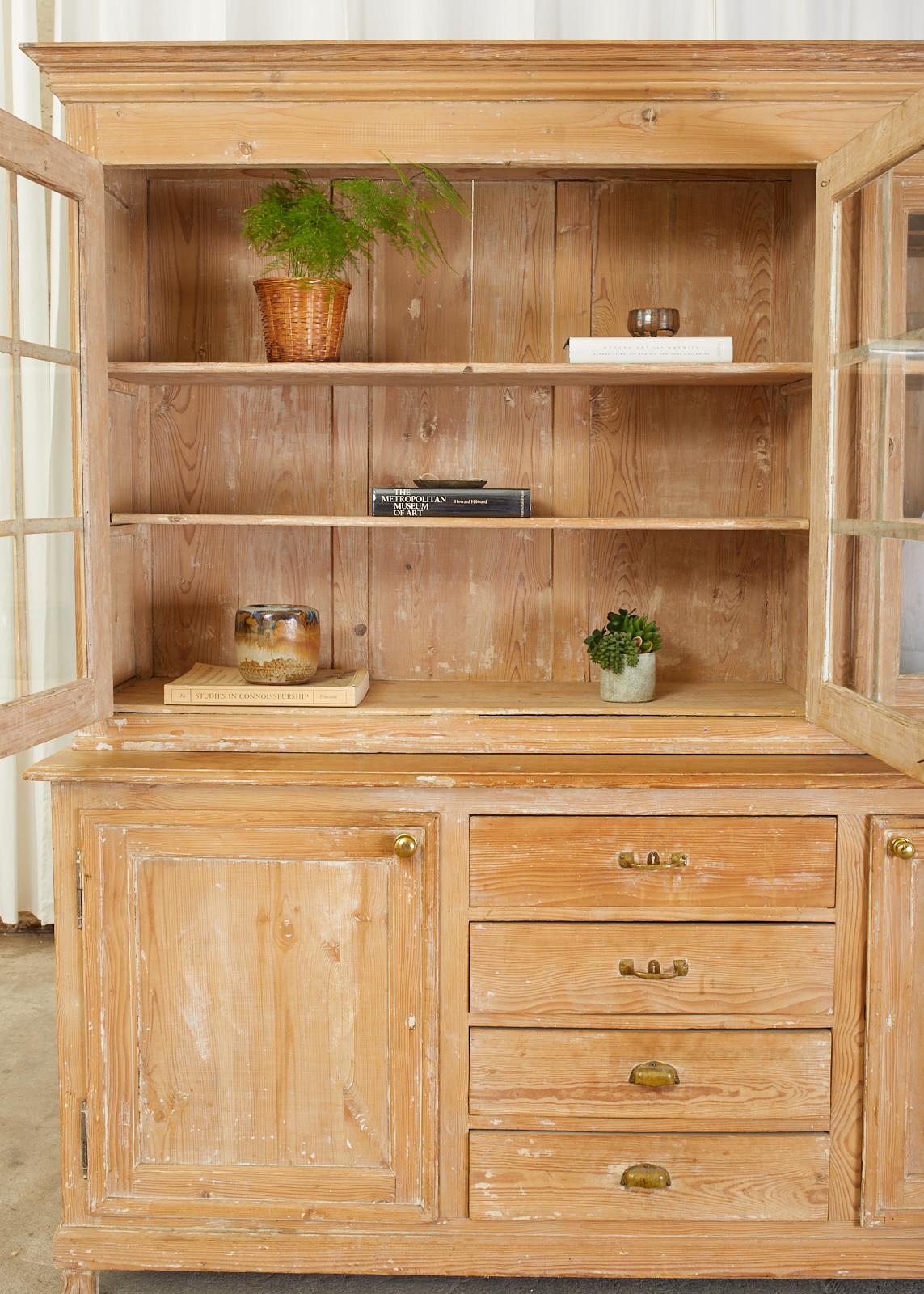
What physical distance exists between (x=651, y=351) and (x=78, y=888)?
4.46 feet

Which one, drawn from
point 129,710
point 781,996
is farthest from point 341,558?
point 781,996

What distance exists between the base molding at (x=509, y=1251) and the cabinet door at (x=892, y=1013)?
0.08m

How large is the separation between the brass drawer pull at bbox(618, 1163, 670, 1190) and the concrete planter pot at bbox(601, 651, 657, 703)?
805 millimetres

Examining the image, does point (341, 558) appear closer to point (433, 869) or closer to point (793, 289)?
point (433, 869)

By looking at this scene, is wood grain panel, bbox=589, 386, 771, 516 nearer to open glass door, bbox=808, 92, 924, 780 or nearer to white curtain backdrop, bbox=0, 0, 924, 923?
open glass door, bbox=808, 92, 924, 780

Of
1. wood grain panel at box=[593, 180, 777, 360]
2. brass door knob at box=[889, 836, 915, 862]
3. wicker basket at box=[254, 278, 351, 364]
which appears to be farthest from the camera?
wood grain panel at box=[593, 180, 777, 360]

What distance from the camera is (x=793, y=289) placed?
2.31 m

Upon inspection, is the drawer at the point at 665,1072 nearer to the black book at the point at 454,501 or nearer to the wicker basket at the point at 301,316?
the black book at the point at 454,501

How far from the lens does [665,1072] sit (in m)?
1.89

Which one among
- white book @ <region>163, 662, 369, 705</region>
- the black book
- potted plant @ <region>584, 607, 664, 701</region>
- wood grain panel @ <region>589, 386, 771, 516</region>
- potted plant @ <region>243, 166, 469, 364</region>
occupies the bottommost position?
white book @ <region>163, 662, 369, 705</region>

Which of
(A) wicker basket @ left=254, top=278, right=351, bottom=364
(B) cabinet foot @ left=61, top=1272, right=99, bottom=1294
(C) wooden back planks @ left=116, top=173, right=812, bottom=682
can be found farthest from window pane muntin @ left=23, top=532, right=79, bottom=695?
(B) cabinet foot @ left=61, top=1272, right=99, bottom=1294

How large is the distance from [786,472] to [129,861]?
149 centimetres

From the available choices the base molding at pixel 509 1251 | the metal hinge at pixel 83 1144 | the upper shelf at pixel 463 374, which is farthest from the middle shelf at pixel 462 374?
the base molding at pixel 509 1251

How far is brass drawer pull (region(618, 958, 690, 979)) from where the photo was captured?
6.17 ft
